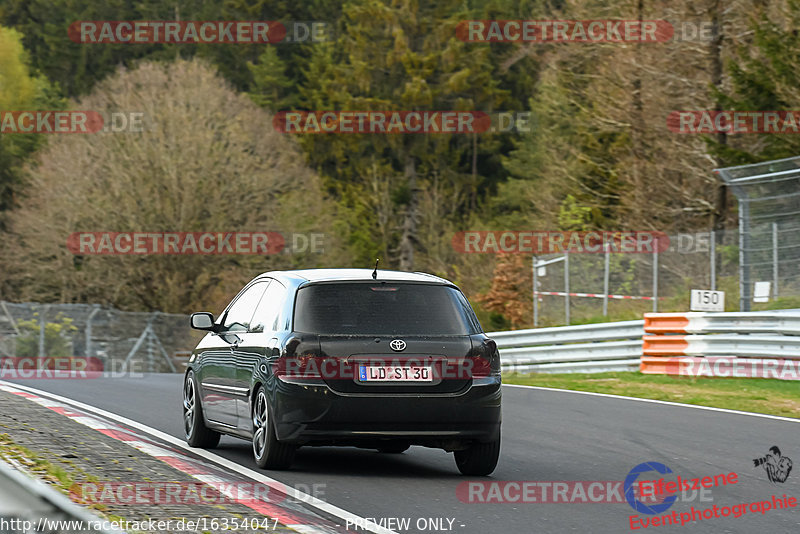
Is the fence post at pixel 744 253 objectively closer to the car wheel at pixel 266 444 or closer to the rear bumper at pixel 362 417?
the rear bumper at pixel 362 417

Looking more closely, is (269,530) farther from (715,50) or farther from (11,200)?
(11,200)

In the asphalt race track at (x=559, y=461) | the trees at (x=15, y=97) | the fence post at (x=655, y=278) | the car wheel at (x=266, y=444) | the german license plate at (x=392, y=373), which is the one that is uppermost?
the trees at (x=15, y=97)

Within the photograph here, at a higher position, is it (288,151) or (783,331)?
(288,151)

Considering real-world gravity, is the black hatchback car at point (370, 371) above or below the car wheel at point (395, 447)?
above

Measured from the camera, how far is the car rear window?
940 cm

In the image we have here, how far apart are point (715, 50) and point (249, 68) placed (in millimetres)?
47756

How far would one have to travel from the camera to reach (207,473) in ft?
29.4

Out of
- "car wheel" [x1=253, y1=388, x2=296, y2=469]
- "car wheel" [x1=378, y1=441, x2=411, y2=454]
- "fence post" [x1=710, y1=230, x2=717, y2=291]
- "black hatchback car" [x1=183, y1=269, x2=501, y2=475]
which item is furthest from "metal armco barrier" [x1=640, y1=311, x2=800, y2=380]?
"car wheel" [x1=253, y1=388, x2=296, y2=469]

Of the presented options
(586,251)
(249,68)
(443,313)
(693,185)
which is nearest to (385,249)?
(249,68)

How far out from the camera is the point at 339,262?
55281 mm

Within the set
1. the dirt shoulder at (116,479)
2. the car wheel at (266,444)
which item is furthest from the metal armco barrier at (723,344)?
the dirt shoulder at (116,479)

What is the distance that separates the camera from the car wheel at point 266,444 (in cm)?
933

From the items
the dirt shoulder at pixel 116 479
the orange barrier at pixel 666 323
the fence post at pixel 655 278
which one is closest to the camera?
the dirt shoulder at pixel 116 479

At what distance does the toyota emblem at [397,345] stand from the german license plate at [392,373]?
0.13 meters
